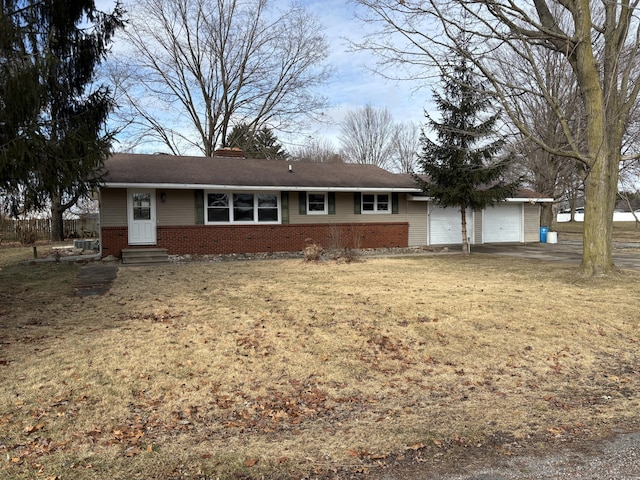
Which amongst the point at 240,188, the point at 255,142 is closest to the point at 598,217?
the point at 240,188

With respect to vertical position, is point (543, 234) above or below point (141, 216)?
below

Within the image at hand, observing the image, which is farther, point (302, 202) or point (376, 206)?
point (376, 206)

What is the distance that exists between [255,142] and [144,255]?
21.3m

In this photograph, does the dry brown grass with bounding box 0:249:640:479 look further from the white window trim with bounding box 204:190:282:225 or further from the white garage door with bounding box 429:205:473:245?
the white garage door with bounding box 429:205:473:245

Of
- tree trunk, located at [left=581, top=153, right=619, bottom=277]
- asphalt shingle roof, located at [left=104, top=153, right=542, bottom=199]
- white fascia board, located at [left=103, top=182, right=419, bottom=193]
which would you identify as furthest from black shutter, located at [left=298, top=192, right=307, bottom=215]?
tree trunk, located at [left=581, top=153, right=619, bottom=277]

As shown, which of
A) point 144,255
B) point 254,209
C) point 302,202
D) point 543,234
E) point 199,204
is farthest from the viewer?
point 543,234

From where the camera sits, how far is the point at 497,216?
21.5m

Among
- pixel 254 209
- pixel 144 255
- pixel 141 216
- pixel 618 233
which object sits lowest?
pixel 144 255

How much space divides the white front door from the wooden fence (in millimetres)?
10760

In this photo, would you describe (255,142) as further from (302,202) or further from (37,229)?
(302,202)

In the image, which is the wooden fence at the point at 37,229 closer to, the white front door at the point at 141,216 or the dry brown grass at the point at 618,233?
the white front door at the point at 141,216

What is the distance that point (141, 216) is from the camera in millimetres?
15266

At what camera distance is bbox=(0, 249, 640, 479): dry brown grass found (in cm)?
314

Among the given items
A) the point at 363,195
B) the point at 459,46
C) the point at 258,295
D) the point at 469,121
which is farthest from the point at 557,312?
the point at 363,195
